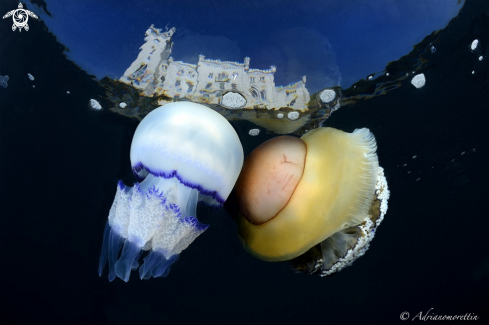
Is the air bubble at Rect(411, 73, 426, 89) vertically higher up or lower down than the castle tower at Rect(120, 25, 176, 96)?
lower down

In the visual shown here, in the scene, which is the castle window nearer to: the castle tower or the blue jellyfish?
the blue jellyfish

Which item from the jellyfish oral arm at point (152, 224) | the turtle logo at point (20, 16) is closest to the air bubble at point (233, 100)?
the jellyfish oral arm at point (152, 224)

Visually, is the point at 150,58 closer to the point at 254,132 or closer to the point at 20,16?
the point at 20,16

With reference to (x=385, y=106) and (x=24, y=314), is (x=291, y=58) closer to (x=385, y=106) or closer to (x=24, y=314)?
(x=385, y=106)

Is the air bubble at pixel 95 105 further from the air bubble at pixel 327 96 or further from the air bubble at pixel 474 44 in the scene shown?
the air bubble at pixel 474 44

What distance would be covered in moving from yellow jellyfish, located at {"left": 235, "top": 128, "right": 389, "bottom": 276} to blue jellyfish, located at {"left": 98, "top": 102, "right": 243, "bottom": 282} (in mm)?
371

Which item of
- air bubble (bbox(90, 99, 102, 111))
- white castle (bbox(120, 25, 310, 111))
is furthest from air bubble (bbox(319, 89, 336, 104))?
air bubble (bbox(90, 99, 102, 111))

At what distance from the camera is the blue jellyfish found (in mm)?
2357

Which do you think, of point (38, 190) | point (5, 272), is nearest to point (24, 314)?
point (5, 272)

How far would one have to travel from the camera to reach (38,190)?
4.31m

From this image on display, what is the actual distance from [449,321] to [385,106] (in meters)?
6.16

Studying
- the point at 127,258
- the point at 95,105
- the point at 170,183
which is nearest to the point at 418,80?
the point at 170,183

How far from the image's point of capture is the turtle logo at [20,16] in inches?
120

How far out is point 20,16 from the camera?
3098 millimetres
